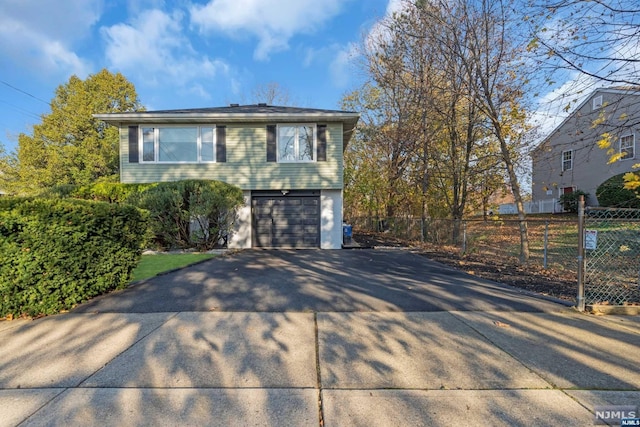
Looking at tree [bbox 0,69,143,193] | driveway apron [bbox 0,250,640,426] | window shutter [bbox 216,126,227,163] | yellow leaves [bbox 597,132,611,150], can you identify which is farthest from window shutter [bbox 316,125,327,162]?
tree [bbox 0,69,143,193]

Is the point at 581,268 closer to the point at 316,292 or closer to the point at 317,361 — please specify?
the point at 316,292

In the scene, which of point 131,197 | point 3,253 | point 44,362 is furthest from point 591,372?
point 131,197

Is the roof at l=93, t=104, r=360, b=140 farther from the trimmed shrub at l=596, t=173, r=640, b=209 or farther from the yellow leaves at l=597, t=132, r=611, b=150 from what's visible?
the trimmed shrub at l=596, t=173, r=640, b=209

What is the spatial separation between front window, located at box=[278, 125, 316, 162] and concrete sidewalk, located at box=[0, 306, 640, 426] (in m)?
8.61

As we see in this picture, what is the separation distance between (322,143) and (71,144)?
20390 millimetres

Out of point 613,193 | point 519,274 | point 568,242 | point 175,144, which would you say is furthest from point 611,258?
point 613,193

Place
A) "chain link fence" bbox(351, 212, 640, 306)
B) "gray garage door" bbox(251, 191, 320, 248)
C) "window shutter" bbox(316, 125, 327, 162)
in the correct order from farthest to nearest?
"gray garage door" bbox(251, 191, 320, 248), "window shutter" bbox(316, 125, 327, 162), "chain link fence" bbox(351, 212, 640, 306)

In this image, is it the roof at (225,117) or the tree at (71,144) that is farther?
the tree at (71,144)

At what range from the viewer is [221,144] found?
11.9m

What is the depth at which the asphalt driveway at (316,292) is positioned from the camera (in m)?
4.33

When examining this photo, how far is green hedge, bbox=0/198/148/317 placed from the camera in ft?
12.5

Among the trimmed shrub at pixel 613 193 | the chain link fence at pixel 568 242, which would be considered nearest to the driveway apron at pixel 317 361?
the chain link fence at pixel 568 242

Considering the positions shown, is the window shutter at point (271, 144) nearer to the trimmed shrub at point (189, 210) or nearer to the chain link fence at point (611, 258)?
the trimmed shrub at point (189, 210)

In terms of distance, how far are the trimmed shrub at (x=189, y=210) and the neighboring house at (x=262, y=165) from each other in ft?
4.43
